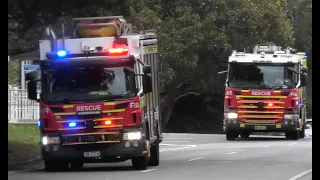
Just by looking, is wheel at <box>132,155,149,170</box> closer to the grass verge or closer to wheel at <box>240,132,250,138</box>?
the grass verge

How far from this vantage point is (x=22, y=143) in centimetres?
2719

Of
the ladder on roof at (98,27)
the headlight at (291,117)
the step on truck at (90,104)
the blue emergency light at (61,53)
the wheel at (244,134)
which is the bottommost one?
the wheel at (244,134)

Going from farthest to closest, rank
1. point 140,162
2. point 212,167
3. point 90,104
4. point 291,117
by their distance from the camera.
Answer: point 291,117, point 212,167, point 140,162, point 90,104

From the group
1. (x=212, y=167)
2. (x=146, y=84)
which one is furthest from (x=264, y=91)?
(x=146, y=84)

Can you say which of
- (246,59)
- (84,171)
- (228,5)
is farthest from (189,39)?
(84,171)

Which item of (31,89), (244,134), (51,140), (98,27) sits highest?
(98,27)

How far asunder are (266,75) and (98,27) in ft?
45.7

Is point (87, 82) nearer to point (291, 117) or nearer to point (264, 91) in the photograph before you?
point (264, 91)

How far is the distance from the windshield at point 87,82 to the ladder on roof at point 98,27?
157 centimetres

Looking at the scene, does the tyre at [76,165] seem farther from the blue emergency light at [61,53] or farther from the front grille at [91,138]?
the blue emergency light at [61,53]

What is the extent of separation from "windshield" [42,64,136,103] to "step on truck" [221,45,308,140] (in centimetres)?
1440

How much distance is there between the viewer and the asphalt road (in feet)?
59.8

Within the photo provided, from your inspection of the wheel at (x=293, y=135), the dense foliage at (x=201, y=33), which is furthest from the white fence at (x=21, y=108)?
the wheel at (x=293, y=135)

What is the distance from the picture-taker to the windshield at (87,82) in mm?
18875
